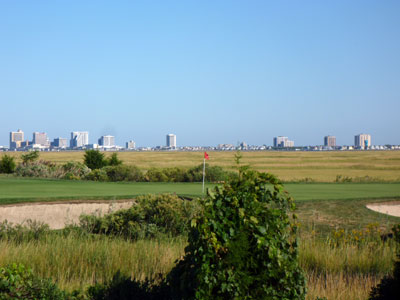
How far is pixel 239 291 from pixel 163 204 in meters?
8.05

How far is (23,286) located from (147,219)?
7088 mm

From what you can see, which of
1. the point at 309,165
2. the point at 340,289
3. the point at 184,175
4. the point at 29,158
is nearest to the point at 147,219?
the point at 340,289

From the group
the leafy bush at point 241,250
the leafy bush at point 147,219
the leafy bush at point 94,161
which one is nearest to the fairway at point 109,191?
the leafy bush at point 147,219

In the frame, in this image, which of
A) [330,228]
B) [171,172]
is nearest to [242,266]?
[330,228]

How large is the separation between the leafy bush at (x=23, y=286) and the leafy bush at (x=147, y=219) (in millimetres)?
5821

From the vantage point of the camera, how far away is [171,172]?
2923cm

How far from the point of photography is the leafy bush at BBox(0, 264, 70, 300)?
496cm

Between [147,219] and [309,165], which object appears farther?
[309,165]

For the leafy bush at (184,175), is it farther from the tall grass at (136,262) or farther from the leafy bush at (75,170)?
the tall grass at (136,262)

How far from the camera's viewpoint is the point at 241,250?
164 inches

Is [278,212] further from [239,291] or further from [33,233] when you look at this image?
[33,233]

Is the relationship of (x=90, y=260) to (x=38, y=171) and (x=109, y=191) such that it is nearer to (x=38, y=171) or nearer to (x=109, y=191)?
(x=109, y=191)

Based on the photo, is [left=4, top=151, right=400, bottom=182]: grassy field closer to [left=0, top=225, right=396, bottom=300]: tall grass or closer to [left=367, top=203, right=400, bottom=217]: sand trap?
[left=367, top=203, right=400, bottom=217]: sand trap

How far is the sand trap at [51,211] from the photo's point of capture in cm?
A: 1488
